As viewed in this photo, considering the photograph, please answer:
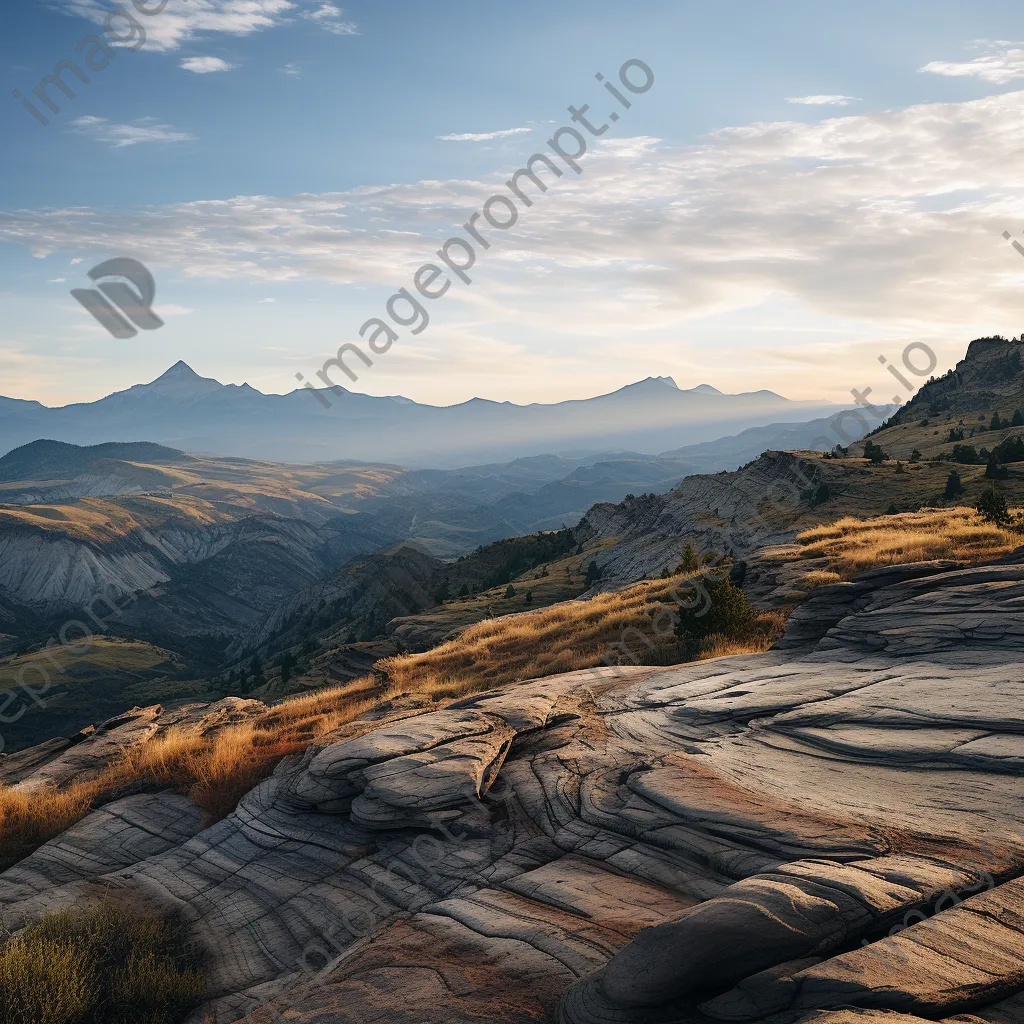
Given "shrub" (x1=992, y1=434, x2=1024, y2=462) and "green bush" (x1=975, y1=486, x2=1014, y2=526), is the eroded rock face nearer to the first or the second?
"green bush" (x1=975, y1=486, x2=1014, y2=526)

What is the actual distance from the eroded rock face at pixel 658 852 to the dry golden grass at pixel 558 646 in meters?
4.63

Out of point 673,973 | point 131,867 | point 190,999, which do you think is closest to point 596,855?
point 673,973

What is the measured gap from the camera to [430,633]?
45.8 meters

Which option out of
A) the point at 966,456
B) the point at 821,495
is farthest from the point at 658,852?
the point at 966,456

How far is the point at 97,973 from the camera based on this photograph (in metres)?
9.07

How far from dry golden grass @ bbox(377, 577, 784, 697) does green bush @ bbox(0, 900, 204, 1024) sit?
1120cm

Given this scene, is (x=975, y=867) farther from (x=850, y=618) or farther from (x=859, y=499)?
(x=859, y=499)

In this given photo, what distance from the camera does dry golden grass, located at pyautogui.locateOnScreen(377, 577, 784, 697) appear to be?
20750mm

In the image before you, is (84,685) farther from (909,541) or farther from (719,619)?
(909,541)

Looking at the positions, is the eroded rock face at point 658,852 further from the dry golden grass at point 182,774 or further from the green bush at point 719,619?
the green bush at point 719,619

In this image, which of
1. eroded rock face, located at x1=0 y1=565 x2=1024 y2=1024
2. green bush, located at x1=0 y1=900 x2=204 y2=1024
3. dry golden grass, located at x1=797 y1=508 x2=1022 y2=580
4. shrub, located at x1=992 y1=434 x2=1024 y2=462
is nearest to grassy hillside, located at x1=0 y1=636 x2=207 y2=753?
dry golden grass, located at x1=797 y1=508 x2=1022 y2=580

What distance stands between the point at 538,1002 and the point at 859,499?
55.5m

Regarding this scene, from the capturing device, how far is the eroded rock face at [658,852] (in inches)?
253

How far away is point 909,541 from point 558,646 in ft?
48.3
